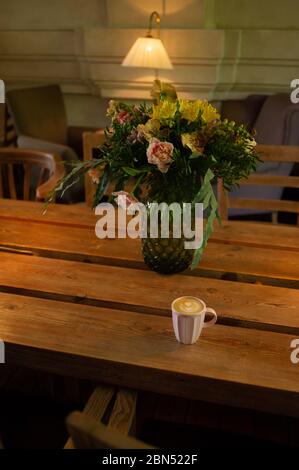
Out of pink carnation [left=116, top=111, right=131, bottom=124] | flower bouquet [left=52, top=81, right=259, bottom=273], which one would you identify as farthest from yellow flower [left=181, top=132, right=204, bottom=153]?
pink carnation [left=116, top=111, right=131, bottom=124]

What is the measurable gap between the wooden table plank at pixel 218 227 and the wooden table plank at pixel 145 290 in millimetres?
244

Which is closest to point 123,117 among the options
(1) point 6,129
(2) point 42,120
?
(2) point 42,120

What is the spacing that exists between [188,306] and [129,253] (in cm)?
40

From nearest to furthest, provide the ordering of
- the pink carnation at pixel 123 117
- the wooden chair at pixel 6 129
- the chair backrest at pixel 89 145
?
1. the pink carnation at pixel 123 117
2. the chair backrest at pixel 89 145
3. the wooden chair at pixel 6 129

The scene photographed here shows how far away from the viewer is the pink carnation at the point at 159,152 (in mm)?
941

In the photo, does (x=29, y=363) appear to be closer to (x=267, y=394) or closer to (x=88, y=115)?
(x=267, y=394)

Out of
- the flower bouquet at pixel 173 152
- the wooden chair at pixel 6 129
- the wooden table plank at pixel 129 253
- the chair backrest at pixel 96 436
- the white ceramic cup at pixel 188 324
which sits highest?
the flower bouquet at pixel 173 152

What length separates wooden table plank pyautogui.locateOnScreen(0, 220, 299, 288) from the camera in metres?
1.19

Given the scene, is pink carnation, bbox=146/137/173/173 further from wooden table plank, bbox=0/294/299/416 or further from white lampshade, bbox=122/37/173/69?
white lampshade, bbox=122/37/173/69

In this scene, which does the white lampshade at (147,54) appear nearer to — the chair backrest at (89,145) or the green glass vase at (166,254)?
the chair backrest at (89,145)

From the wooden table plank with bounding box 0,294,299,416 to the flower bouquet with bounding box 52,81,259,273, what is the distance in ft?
0.58

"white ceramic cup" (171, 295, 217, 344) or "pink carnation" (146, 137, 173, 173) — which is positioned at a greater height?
"pink carnation" (146, 137, 173, 173)

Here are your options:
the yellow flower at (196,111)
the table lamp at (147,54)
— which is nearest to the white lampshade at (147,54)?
the table lamp at (147,54)
